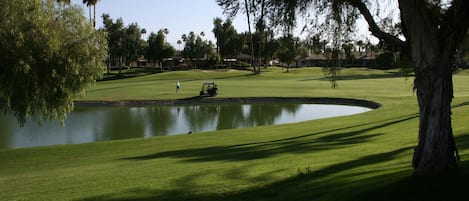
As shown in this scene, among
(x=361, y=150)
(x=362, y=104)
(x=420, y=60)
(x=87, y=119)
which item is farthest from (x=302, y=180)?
(x=362, y=104)

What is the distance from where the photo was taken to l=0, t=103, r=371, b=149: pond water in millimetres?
27484

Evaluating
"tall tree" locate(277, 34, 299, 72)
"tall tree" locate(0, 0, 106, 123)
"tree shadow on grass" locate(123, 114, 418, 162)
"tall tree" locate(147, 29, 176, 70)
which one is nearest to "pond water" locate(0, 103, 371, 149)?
"tall tree" locate(0, 0, 106, 123)

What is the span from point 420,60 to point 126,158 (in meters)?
11.8

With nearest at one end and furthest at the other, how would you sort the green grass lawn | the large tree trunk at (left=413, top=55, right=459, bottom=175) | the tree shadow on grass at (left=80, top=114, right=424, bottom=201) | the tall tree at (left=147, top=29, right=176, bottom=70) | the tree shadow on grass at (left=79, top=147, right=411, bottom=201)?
the tree shadow on grass at (left=80, top=114, right=424, bottom=201) → the large tree trunk at (left=413, top=55, right=459, bottom=175) → the tree shadow on grass at (left=79, top=147, right=411, bottom=201) → the green grass lawn → the tall tree at (left=147, top=29, right=176, bottom=70)

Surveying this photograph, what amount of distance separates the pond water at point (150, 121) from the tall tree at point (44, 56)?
6.57m

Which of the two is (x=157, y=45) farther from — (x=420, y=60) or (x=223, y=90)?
(x=420, y=60)

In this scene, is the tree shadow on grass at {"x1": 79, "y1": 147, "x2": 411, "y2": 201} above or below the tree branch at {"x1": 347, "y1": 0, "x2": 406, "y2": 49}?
below

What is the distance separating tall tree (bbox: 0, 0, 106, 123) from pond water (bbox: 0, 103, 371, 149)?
6569 millimetres

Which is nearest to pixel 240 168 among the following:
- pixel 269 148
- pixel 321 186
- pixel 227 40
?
pixel 321 186

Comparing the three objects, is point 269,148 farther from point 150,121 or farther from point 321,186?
point 150,121

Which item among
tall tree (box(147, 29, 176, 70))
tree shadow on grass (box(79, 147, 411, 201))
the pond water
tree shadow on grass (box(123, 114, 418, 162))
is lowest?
the pond water

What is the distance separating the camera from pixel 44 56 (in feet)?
58.8

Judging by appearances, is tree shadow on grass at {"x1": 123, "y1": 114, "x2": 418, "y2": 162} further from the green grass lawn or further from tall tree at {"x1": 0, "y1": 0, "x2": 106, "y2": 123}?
tall tree at {"x1": 0, "y1": 0, "x2": 106, "y2": 123}

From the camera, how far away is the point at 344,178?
9.01m
